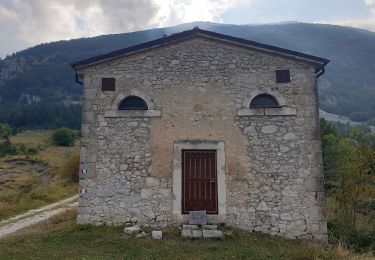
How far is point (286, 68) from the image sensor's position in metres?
11.4

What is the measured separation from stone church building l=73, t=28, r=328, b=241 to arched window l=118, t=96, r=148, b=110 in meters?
0.03

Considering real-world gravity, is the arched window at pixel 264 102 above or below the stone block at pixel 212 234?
above

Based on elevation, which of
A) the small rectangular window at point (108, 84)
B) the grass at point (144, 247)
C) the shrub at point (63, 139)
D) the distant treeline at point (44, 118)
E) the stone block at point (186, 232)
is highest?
the distant treeline at point (44, 118)

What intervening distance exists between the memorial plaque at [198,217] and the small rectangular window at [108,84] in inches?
173

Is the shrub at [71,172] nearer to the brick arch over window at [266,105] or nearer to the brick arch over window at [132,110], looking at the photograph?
the brick arch over window at [132,110]

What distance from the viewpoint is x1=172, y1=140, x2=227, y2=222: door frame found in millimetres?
10789

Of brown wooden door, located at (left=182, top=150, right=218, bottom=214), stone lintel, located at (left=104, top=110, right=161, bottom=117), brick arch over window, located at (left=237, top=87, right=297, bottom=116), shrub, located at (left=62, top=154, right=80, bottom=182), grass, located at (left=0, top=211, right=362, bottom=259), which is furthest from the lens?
shrub, located at (left=62, top=154, right=80, bottom=182)

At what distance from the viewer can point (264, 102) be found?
446 inches

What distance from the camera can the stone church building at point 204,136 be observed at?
35.4 feet

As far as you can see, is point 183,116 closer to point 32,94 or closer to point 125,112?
point 125,112

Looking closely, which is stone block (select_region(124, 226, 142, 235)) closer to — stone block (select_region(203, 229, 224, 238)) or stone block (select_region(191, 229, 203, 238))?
stone block (select_region(191, 229, 203, 238))

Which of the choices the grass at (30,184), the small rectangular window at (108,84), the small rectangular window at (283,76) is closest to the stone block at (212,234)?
the small rectangular window at (283,76)

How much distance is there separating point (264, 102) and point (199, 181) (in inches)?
119

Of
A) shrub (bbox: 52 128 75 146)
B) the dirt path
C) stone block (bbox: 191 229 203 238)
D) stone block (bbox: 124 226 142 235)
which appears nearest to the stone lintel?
stone block (bbox: 124 226 142 235)
